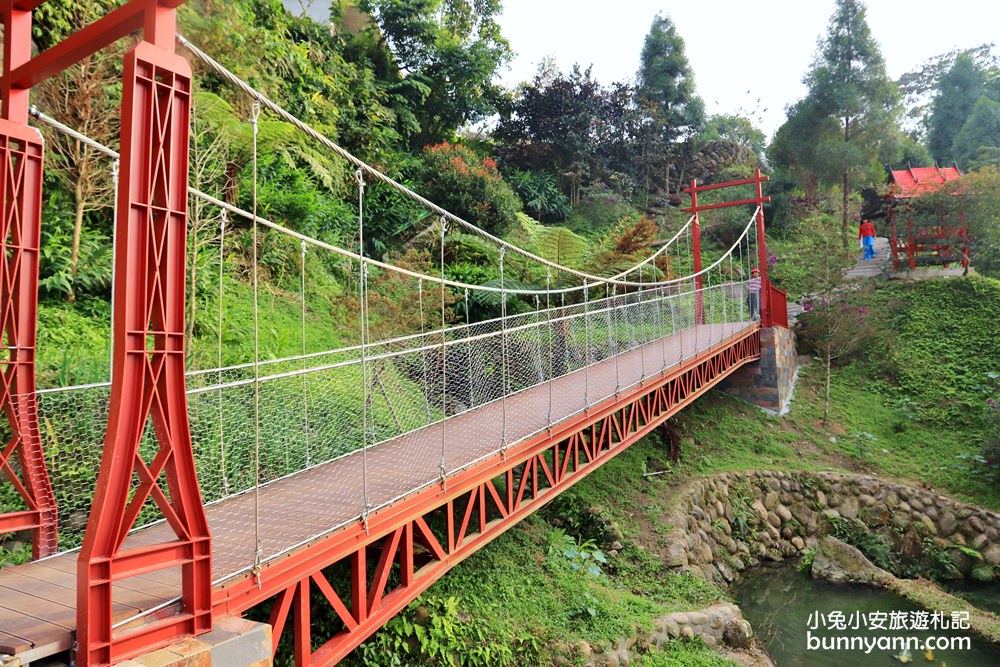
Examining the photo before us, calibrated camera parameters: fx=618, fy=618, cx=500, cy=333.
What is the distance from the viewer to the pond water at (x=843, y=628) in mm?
5492

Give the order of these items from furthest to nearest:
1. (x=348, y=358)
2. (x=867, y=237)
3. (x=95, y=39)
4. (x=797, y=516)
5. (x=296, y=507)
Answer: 1. (x=867, y=237)
2. (x=797, y=516)
3. (x=348, y=358)
4. (x=296, y=507)
5. (x=95, y=39)

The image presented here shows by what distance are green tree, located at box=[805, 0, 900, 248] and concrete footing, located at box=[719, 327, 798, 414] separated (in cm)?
607

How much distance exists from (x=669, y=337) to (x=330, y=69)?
7624 mm

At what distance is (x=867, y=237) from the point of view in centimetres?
1509

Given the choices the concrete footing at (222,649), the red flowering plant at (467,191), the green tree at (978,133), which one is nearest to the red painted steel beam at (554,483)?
the concrete footing at (222,649)

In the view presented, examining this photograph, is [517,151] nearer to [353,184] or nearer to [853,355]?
[353,184]

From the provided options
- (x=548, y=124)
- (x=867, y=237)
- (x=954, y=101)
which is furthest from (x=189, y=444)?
(x=954, y=101)

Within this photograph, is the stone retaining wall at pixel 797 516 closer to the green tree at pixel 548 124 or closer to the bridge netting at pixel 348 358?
the bridge netting at pixel 348 358

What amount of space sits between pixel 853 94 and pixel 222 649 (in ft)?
53.9

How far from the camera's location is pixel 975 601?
6.66 m

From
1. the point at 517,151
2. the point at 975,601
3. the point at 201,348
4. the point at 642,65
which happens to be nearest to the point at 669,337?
the point at 975,601

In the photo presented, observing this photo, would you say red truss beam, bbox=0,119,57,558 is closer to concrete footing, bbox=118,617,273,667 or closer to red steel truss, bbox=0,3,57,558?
red steel truss, bbox=0,3,57,558

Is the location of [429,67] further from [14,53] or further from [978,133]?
[978,133]

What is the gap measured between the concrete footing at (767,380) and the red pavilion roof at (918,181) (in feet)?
17.7
